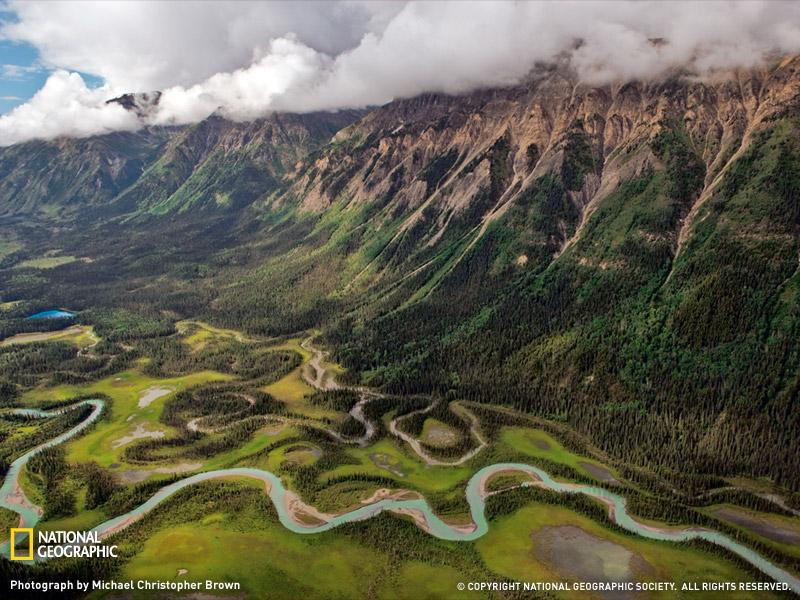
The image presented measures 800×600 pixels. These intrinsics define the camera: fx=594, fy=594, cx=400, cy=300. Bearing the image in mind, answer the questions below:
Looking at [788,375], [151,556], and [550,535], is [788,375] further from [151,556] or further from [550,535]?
[151,556]

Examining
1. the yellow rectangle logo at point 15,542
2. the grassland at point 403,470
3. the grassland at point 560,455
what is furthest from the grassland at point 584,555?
the yellow rectangle logo at point 15,542

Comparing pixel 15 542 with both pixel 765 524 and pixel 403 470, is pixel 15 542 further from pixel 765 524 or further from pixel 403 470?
pixel 765 524

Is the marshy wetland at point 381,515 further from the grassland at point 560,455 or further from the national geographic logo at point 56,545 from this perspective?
the national geographic logo at point 56,545

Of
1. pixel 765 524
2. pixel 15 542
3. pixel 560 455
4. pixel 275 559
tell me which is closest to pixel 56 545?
pixel 15 542

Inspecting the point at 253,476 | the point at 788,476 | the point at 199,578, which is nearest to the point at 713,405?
the point at 788,476

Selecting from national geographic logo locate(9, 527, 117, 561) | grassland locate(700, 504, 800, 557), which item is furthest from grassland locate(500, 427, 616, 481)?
national geographic logo locate(9, 527, 117, 561)
